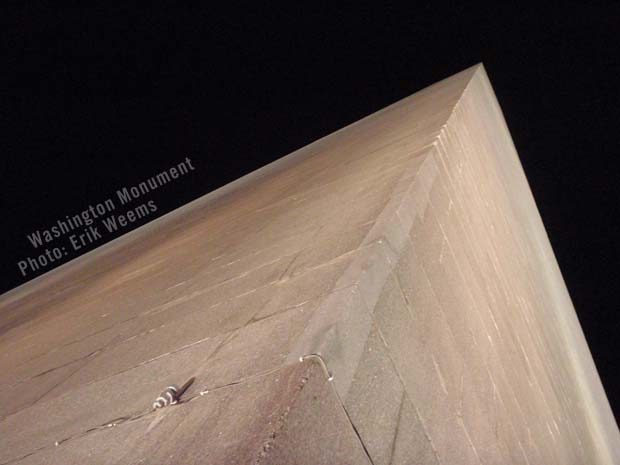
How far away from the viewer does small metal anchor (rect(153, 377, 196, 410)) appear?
3.14ft

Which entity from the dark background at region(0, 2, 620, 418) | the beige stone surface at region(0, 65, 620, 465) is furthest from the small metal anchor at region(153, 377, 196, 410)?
the dark background at region(0, 2, 620, 418)

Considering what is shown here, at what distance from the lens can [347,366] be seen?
801mm

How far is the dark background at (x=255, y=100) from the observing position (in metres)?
7.39

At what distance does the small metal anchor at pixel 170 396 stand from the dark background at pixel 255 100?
23.6 feet

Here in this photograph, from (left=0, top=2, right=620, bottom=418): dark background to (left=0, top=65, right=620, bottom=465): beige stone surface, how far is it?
5463 mm

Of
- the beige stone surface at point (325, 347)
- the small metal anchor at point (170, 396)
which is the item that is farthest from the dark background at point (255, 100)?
the small metal anchor at point (170, 396)

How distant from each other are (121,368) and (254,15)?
25.2ft

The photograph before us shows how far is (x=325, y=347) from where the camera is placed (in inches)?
30.6

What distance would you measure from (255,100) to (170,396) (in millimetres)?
8161

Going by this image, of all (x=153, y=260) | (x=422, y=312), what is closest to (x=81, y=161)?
(x=153, y=260)

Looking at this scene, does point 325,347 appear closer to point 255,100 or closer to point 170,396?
point 170,396

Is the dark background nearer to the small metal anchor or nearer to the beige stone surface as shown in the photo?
the beige stone surface

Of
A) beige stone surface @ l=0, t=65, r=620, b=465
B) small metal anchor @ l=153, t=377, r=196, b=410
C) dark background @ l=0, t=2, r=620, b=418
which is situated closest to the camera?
beige stone surface @ l=0, t=65, r=620, b=465

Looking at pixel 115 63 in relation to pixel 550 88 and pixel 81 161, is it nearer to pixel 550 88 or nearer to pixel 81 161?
pixel 81 161
